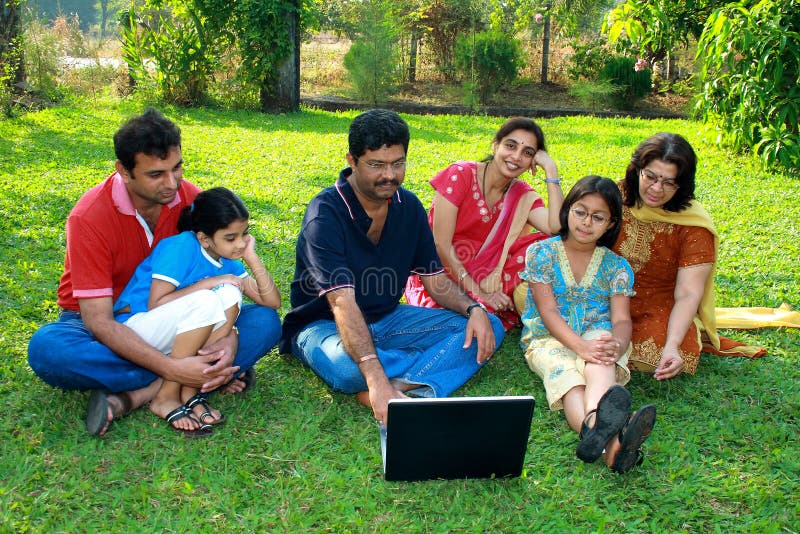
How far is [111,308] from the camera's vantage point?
2.77m

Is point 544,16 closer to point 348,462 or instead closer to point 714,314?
point 714,314

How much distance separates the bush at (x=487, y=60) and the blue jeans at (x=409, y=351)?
9.69 m

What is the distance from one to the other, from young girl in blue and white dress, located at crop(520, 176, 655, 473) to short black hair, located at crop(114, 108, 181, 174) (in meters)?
1.75

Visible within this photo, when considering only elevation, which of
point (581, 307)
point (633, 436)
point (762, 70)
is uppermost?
point (762, 70)

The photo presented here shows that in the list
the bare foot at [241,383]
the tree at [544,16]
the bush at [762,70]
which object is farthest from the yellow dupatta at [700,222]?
the tree at [544,16]

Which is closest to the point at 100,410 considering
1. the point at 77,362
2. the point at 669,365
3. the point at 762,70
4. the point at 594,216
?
the point at 77,362

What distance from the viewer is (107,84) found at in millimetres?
12398

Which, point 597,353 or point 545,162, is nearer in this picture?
point 597,353

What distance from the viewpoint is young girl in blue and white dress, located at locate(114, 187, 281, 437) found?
277cm

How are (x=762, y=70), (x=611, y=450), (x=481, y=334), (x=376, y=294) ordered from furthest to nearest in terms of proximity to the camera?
(x=762, y=70) → (x=376, y=294) → (x=481, y=334) → (x=611, y=450)

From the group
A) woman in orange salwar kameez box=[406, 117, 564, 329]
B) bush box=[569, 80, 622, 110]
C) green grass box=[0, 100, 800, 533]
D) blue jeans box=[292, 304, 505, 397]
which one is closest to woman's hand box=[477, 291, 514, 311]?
woman in orange salwar kameez box=[406, 117, 564, 329]

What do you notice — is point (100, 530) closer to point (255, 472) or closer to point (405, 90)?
point (255, 472)

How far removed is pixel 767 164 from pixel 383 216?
5.96 metres

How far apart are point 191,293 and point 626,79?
1130cm
